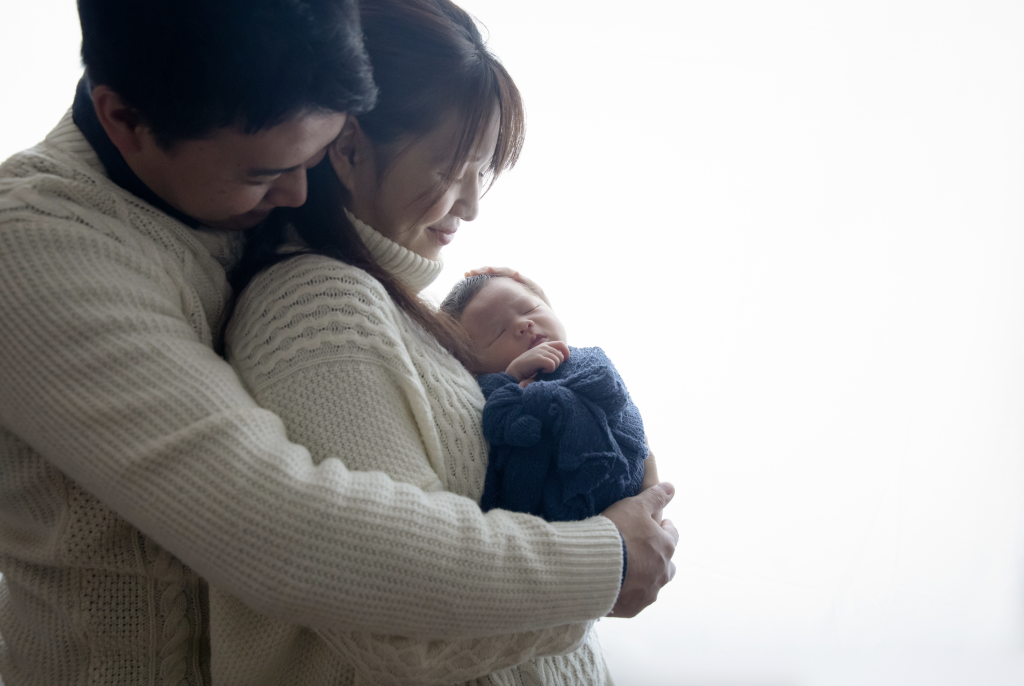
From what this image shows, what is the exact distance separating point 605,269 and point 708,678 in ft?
4.03

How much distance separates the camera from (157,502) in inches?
27.2

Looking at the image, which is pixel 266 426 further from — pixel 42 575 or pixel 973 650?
pixel 973 650

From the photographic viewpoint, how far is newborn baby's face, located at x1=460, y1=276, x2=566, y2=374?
4.55ft

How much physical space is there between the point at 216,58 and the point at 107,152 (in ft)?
0.89

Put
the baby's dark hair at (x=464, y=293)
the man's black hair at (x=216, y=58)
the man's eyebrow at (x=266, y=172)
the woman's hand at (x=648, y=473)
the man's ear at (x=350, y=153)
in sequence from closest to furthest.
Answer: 1. the man's black hair at (x=216, y=58)
2. the man's eyebrow at (x=266, y=172)
3. the man's ear at (x=350, y=153)
4. the woman's hand at (x=648, y=473)
5. the baby's dark hair at (x=464, y=293)

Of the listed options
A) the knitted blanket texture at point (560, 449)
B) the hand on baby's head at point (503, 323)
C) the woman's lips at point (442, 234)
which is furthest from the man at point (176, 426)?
the hand on baby's head at point (503, 323)

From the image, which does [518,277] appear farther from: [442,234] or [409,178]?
[409,178]

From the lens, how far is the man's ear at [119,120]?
75cm

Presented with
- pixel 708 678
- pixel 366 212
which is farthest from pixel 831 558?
pixel 366 212

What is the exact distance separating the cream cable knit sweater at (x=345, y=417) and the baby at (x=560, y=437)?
9 cm

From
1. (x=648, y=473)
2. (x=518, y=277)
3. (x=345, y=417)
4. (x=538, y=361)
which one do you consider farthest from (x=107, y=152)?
(x=648, y=473)

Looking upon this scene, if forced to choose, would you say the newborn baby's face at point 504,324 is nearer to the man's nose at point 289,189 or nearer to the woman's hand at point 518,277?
the woman's hand at point 518,277

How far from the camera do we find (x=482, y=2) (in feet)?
5.73

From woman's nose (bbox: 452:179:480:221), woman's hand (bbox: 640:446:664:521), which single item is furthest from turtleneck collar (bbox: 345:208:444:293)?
woman's hand (bbox: 640:446:664:521)
